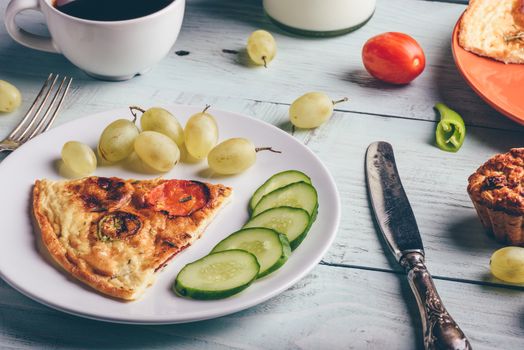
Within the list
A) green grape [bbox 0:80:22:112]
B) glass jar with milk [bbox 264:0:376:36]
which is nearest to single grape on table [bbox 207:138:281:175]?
green grape [bbox 0:80:22:112]

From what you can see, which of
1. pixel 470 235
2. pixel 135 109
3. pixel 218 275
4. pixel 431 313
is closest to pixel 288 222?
pixel 218 275

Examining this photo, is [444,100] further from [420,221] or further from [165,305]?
[165,305]

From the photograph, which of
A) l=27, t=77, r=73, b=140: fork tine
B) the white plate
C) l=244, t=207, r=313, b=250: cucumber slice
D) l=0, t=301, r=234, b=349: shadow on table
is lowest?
l=0, t=301, r=234, b=349: shadow on table

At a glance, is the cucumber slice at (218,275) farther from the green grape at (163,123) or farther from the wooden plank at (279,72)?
the wooden plank at (279,72)

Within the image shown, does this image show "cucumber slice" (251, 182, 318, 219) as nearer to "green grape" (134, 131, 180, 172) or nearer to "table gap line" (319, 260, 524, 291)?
"table gap line" (319, 260, 524, 291)

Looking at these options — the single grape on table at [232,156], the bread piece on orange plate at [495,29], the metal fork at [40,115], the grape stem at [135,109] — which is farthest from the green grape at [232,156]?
the bread piece on orange plate at [495,29]
